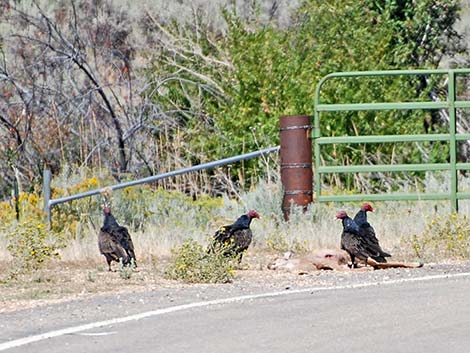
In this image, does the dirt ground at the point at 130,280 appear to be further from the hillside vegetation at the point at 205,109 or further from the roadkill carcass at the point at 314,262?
the hillside vegetation at the point at 205,109

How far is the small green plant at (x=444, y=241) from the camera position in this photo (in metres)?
12.7

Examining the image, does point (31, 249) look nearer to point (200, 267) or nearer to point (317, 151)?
point (200, 267)

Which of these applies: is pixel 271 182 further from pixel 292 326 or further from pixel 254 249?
pixel 292 326

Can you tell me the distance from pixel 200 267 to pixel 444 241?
10.4ft

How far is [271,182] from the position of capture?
17.4 m

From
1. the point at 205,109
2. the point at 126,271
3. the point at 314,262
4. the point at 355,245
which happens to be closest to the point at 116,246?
the point at 126,271

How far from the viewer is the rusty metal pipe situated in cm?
1611

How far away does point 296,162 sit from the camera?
53.2 ft

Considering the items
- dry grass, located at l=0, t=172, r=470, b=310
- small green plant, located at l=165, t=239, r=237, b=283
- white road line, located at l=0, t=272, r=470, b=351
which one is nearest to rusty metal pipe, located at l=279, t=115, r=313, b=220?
dry grass, located at l=0, t=172, r=470, b=310

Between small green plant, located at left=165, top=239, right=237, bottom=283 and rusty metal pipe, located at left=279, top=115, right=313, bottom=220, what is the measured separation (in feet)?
15.9

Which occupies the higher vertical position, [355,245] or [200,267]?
[355,245]

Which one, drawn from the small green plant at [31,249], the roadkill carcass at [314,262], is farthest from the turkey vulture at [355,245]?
the small green plant at [31,249]

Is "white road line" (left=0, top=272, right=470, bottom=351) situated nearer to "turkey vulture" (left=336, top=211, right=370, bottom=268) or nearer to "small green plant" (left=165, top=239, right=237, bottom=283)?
"small green plant" (left=165, top=239, right=237, bottom=283)

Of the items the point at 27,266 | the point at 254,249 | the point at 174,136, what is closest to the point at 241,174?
the point at 174,136
